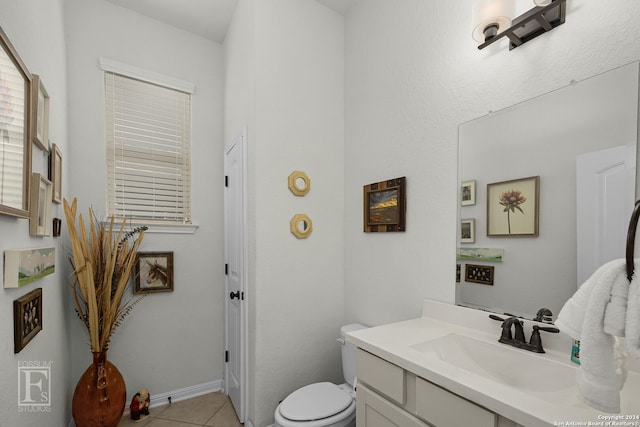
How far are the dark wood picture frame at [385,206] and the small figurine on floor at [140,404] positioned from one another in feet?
6.65

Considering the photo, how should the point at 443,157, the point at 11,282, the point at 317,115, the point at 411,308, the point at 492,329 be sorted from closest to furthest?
the point at 11,282, the point at 492,329, the point at 443,157, the point at 411,308, the point at 317,115

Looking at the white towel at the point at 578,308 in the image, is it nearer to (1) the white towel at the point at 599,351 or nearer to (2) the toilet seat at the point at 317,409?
(1) the white towel at the point at 599,351

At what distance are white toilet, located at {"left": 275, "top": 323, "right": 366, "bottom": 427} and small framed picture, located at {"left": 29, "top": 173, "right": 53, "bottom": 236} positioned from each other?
55.0 inches

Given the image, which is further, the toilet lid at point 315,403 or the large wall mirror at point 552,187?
the toilet lid at point 315,403

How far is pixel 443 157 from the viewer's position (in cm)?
154

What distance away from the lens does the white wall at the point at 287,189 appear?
190cm

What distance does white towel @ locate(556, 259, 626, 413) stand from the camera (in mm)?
648

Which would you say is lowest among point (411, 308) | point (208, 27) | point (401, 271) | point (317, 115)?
point (411, 308)

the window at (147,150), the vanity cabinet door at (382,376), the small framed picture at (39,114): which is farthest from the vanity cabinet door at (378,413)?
the window at (147,150)

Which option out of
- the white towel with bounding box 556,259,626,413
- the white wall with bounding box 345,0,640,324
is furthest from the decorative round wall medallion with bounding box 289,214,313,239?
the white towel with bounding box 556,259,626,413

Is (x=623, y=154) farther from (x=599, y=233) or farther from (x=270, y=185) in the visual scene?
(x=270, y=185)

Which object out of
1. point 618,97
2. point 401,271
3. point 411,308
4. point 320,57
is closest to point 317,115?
point 320,57

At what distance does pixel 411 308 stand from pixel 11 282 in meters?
1.70

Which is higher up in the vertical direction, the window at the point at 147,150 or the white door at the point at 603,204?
the window at the point at 147,150
